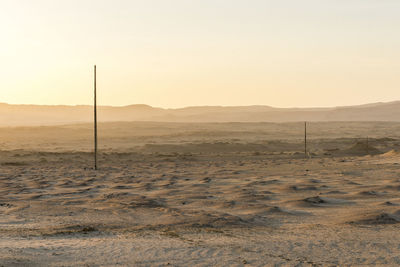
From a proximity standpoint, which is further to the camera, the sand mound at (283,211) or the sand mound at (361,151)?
the sand mound at (361,151)

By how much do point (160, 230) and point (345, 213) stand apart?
11.9 feet

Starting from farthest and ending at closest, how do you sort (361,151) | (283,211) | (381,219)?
1. (361,151)
2. (283,211)
3. (381,219)

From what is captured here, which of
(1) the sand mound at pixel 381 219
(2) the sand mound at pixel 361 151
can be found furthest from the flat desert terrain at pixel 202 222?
(2) the sand mound at pixel 361 151

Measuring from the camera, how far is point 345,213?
32.0ft

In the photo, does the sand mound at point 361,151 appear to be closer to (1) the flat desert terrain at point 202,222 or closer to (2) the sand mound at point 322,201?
(1) the flat desert terrain at point 202,222

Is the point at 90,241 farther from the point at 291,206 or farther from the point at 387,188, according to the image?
the point at 387,188

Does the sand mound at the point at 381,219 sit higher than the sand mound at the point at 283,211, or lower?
higher

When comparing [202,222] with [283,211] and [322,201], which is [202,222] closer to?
[283,211]

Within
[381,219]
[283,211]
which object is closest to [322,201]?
[283,211]

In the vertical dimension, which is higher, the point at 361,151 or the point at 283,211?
the point at 283,211

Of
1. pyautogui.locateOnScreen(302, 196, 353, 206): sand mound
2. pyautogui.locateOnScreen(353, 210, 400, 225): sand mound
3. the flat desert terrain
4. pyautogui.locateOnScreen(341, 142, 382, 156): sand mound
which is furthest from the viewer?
pyautogui.locateOnScreen(341, 142, 382, 156): sand mound

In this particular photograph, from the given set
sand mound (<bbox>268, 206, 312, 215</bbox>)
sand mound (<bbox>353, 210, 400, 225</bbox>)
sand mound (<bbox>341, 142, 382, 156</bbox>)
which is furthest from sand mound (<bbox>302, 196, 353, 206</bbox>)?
sand mound (<bbox>341, 142, 382, 156</bbox>)

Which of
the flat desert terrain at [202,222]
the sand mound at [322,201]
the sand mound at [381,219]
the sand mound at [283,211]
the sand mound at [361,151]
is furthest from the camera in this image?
the sand mound at [361,151]

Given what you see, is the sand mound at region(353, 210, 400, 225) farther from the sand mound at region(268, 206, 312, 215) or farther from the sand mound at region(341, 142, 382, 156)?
the sand mound at region(341, 142, 382, 156)
